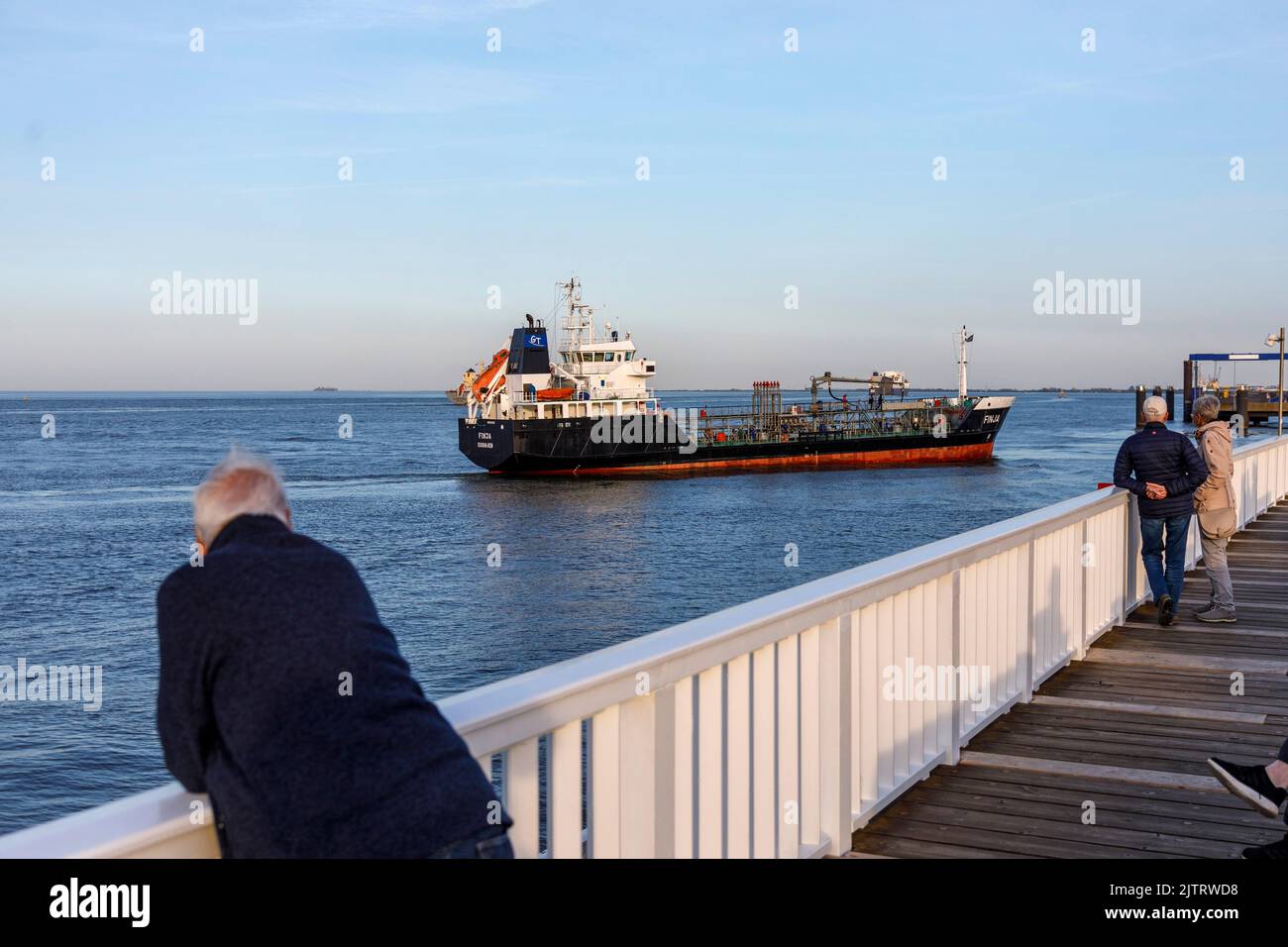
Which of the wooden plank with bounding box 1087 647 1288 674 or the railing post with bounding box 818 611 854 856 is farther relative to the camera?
the wooden plank with bounding box 1087 647 1288 674

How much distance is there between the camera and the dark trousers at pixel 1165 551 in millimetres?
8047

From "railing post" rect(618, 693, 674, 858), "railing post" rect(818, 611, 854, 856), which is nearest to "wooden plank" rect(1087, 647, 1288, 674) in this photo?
"railing post" rect(818, 611, 854, 856)

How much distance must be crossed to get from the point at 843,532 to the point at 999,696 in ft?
114

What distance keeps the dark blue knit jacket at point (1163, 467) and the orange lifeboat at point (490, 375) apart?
57477 mm

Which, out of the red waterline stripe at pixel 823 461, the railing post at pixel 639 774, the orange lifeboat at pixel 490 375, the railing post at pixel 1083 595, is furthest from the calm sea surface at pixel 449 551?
the railing post at pixel 639 774

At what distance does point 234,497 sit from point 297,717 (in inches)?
17.2

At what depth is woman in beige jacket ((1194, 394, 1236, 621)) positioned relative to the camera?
820cm

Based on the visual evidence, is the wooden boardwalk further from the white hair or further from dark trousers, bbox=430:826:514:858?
the white hair

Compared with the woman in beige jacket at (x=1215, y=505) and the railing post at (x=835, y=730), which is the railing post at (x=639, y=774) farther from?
the woman in beige jacket at (x=1215, y=505)

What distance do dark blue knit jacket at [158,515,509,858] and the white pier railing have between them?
0.36 feet

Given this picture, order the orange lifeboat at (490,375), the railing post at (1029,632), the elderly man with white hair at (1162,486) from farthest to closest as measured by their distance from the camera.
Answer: the orange lifeboat at (490,375), the elderly man with white hair at (1162,486), the railing post at (1029,632)

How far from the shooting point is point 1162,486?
788 centimetres

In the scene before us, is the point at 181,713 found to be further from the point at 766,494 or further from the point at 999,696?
the point at 766,494
